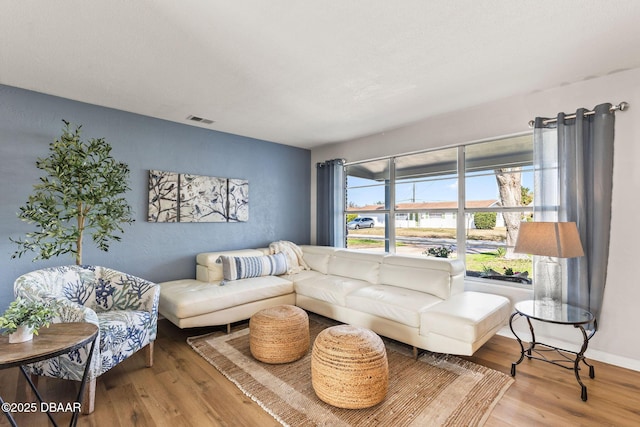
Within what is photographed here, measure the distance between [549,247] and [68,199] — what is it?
4.07 m

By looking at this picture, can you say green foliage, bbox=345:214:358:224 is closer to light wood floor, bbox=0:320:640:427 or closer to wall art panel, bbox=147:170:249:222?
wall art panel, bbox=147:170:249:222

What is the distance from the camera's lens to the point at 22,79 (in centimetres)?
255

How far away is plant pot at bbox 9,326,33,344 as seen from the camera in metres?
1.51

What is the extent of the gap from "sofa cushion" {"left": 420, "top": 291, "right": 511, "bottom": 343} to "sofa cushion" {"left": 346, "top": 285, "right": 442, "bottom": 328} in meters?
0.09

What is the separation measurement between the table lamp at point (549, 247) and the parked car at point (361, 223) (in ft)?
7.59

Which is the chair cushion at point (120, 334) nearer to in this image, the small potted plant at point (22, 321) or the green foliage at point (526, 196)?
the small potted plant at point (22, 321)

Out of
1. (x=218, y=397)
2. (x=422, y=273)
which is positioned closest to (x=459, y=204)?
(x=422, y=273)

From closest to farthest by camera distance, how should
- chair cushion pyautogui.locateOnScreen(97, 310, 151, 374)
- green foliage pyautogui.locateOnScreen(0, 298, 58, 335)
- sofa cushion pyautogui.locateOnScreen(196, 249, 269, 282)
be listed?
green foliage pyautogui.locateOnScreen(0, 298, 58, 335), chair cushion pyautogui.locateOnScreen(97, 310, 151, 374), sofa cushion pyautogui.locateOnScreen(196, 249, 269, 282)

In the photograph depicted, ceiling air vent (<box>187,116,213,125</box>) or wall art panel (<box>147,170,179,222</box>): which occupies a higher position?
ceiling air vent (<box>187,116,213,125</box>)

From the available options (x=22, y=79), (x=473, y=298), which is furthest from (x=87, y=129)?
(x=473, y=298)

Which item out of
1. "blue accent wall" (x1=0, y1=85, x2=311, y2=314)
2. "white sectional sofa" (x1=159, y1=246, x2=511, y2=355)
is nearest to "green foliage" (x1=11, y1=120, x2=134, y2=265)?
"blue accent wall" (x1=0, y1=85, x2=311, y2=314)

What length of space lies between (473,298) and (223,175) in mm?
3433

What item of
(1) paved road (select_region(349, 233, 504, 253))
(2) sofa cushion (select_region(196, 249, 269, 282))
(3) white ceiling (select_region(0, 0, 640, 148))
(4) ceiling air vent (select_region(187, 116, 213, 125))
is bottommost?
(2) sofa cushion (select_region(196, 249, 269, 282))

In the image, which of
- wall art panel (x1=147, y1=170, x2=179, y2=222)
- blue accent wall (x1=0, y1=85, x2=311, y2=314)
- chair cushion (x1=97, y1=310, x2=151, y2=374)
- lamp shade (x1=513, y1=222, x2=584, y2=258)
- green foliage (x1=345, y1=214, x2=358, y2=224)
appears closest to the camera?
chair cushion (x1=97, y1=310, x2=151, y2=374)
